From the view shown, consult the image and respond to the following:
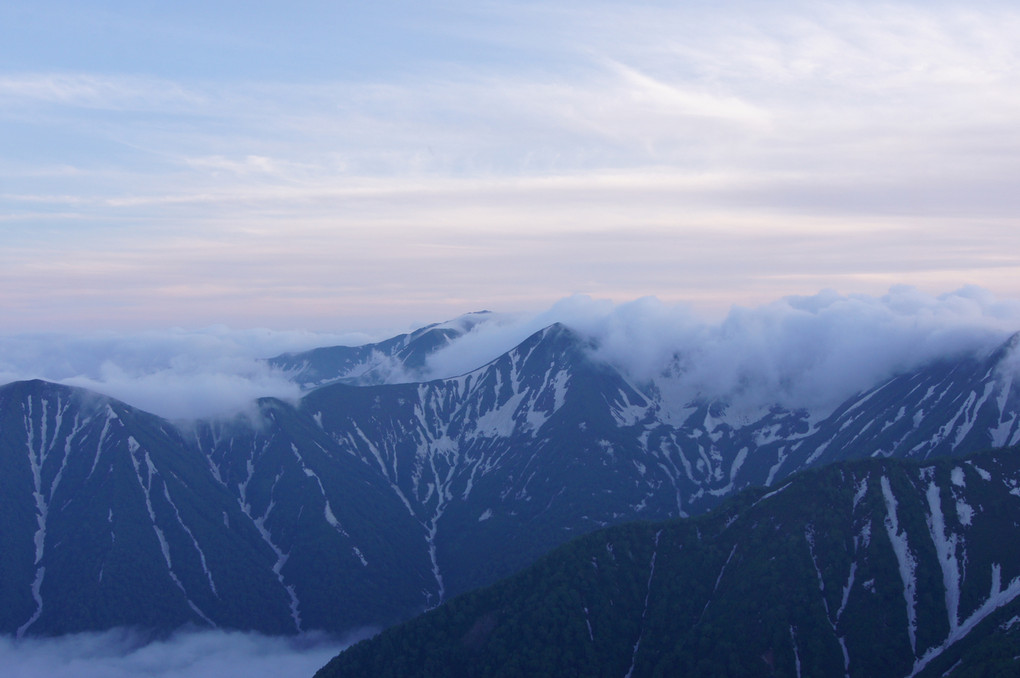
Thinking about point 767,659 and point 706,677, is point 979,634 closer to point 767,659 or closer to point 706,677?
point 767,659

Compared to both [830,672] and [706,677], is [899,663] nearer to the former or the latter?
[830,672]

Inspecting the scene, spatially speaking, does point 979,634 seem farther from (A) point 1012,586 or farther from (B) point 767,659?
(B) point 767,659

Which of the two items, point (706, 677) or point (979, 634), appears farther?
point (706, 677)

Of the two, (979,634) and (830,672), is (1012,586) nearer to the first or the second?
(979,634)

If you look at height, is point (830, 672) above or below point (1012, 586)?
below

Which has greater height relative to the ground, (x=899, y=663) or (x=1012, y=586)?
(x=1012, y=586)

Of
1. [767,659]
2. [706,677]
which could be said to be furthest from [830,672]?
[706,677]

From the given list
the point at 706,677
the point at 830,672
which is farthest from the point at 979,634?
the point at 706,677

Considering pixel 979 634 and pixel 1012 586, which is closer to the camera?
pixel 979 634

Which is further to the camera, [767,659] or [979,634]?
[767,659]
